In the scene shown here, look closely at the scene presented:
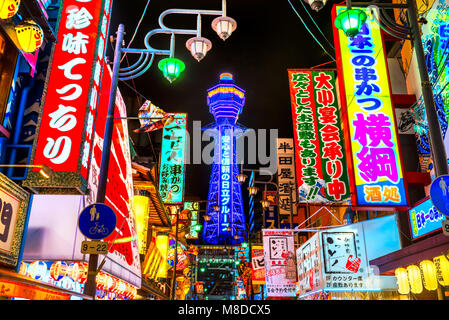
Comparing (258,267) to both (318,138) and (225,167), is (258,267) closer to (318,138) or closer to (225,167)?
(318,138)

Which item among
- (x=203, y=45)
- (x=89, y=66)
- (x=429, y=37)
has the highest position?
(x=429, y=37)

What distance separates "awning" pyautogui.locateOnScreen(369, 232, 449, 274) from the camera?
915 centimetres

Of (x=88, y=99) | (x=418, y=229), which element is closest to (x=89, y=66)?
(x=88, y=99)

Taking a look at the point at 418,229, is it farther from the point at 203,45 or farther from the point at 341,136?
the point at 203,45

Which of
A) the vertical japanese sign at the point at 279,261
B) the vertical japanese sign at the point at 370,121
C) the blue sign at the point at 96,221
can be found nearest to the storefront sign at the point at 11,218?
the blue sign at the point at 96,221

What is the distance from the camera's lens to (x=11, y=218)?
6.96 metres

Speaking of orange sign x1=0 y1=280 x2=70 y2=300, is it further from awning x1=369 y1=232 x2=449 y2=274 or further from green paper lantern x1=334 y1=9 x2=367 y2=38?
green paper lantern x1=334 y1=9 x2=367 y2=38

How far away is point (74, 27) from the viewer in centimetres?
961

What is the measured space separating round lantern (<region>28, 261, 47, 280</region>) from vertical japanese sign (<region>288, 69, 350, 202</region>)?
961 cm

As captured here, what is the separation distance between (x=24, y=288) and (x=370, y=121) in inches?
→ 417

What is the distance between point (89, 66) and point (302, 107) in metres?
9.81

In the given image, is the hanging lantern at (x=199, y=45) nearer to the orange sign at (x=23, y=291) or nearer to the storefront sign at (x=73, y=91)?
the storefront sign at (x=73, y=91)

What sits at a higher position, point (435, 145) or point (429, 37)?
point (429, 37)

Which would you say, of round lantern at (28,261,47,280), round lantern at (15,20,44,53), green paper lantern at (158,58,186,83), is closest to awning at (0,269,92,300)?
round lantern at (28,261,47,280)
